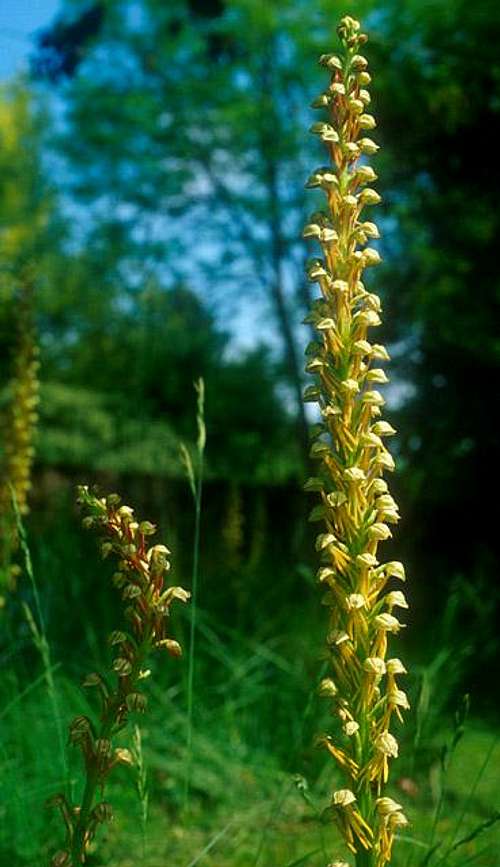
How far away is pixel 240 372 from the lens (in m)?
19.2

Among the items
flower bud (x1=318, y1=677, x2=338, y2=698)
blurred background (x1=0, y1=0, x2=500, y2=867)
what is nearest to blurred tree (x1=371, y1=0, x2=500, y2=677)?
blurred background (x1=0, y1=0, x2=500, y2=867)

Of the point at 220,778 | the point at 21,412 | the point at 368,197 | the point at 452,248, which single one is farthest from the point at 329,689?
the point at 452,248

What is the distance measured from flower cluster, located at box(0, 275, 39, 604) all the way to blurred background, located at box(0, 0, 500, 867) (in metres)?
0.06

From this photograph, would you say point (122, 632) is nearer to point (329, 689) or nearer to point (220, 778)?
point (329, 689)

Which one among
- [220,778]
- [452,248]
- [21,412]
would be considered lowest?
[220,778]

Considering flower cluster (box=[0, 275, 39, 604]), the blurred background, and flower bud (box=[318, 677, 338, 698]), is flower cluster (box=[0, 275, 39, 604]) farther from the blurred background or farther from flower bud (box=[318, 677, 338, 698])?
flower bud (box=[318, 677, 338, 698])

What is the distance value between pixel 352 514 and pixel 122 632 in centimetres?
37

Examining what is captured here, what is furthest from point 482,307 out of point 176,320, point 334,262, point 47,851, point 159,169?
point 159,169

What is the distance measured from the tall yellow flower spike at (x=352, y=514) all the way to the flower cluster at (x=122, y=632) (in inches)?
9.2

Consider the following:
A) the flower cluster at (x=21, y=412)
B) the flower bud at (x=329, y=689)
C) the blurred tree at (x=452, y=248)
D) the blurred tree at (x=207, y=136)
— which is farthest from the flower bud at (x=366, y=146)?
the blurred tree at (x=207, y=136)

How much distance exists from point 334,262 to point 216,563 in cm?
479

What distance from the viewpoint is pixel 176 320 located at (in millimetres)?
18609

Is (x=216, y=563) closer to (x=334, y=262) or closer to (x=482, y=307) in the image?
(x=482, y=307)

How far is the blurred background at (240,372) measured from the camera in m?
4.06
